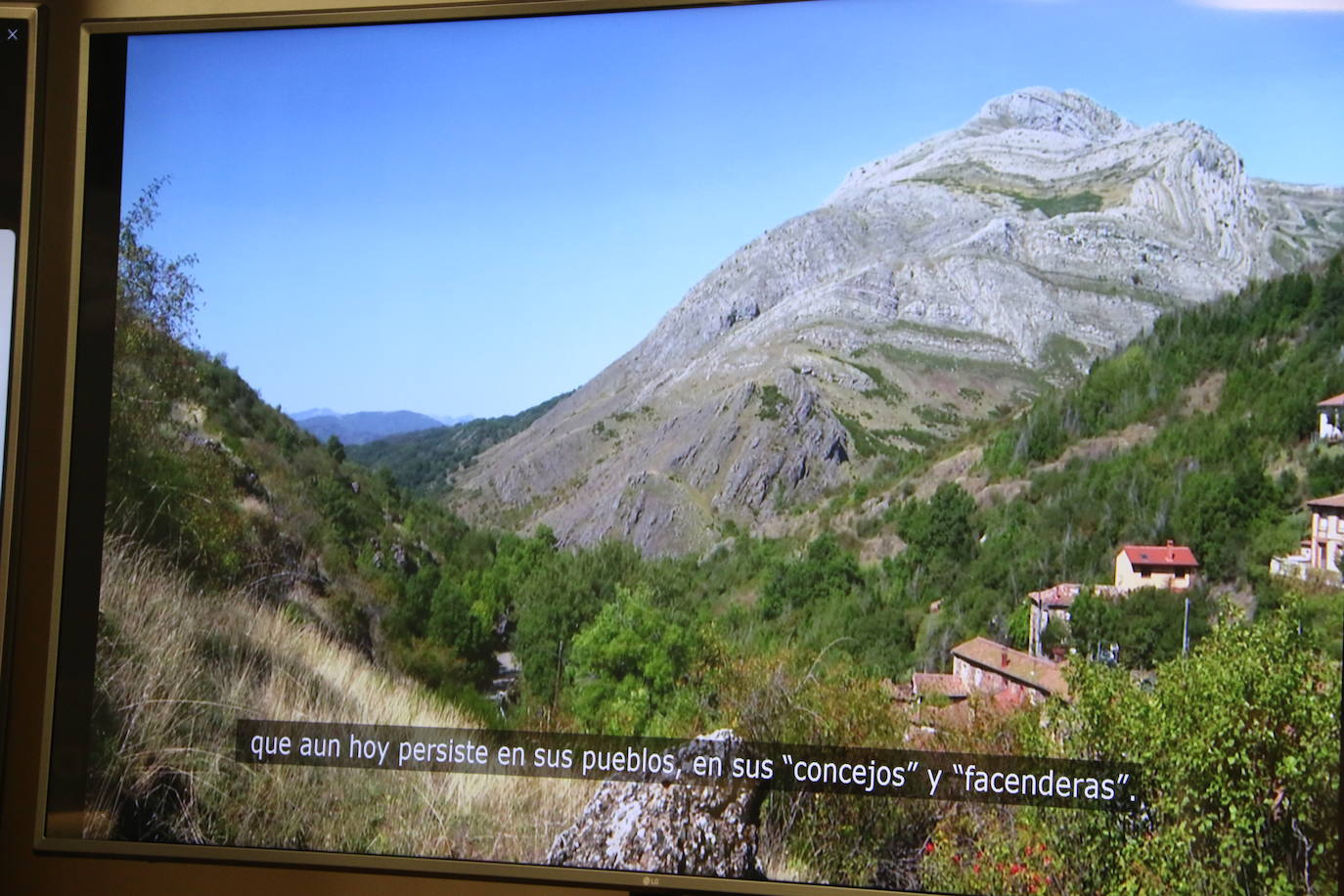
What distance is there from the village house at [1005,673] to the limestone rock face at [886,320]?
54 centimetres

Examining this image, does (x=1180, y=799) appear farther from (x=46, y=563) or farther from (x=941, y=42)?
(x=46, y=563)

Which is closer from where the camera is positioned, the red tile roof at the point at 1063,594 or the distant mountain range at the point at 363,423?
the red tile roof at the point at 1063,594

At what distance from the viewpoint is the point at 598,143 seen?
10.1 ft

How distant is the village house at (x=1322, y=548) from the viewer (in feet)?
8.41

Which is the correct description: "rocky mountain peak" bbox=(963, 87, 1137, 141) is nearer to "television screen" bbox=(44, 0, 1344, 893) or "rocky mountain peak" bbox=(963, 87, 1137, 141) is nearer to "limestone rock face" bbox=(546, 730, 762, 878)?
"television screen" bbox=(44, 0, 1344, 893)

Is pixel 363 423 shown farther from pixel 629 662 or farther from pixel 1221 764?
pixel 1221 764

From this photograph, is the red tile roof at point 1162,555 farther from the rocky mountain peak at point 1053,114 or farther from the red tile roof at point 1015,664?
the rocky mountain peak at point 1053,114

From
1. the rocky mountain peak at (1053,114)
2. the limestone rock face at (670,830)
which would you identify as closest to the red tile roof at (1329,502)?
the rocky mountain peak at (1053,114)

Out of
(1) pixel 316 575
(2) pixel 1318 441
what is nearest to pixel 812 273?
(2) pixel 1318 441

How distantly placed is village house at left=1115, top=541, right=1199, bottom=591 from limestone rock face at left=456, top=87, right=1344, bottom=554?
47cm

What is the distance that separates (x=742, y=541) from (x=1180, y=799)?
3.93 ft

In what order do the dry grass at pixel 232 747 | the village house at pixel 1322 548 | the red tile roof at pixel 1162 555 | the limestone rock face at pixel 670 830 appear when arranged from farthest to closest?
1. the dry grass at pixel 232 747
2. the limestone rock face at pixel 670 830
3. the red tile roof at pixel 1162 555
4. the village house at pixel 1322 548

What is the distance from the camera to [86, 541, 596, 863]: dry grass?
2.91m

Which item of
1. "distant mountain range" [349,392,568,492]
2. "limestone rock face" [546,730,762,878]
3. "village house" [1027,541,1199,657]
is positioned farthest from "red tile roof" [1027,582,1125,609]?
"distant mountain range" [349,392,568,492]
